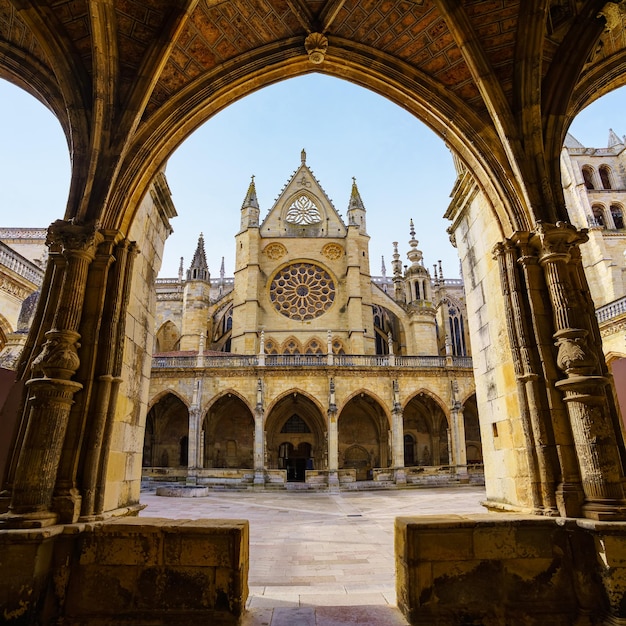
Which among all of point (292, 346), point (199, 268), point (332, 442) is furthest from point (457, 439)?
point (199, 268)

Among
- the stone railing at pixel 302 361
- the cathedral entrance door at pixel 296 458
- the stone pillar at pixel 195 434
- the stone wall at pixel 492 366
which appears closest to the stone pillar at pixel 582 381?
the stone wall at pixel 492 366

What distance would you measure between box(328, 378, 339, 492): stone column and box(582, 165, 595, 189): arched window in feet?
73.6

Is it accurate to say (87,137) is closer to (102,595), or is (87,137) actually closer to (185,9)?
(185,9)

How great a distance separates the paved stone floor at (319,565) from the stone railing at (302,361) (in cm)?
1061

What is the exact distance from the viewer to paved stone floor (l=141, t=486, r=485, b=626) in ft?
11.4

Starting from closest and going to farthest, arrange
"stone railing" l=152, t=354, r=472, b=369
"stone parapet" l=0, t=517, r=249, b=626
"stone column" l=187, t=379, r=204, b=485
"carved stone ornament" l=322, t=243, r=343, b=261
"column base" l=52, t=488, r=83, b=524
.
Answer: "stone parapet" l=0, t=517, r=249, b=626, "column base" l=52, t=488, r=83, b=524, "stone column" l=187, t=379, r=204, b=485, "stone railing" l=152, t=354, r=472, b=369, "carved stone ornament" l=322, t=243, r=343, b=261

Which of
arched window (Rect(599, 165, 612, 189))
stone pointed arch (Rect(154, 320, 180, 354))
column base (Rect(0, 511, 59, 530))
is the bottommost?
column base (Rect(0, 511, 59, 530))

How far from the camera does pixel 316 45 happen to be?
5.32 m

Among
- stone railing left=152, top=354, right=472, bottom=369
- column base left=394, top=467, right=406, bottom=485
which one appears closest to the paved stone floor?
column base left=394, top=467, right=406, bottom=485

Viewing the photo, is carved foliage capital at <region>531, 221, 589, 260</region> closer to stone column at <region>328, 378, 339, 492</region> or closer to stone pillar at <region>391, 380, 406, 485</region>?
stone column at <region>328, 378, 339, 492</region>

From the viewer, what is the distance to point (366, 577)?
4.99 metres

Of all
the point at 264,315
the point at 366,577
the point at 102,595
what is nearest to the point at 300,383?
the point at 264,315

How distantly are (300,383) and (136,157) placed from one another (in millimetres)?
18066

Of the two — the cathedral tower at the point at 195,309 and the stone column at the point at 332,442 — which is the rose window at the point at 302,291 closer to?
the cathedral tower at the point at 195,309
